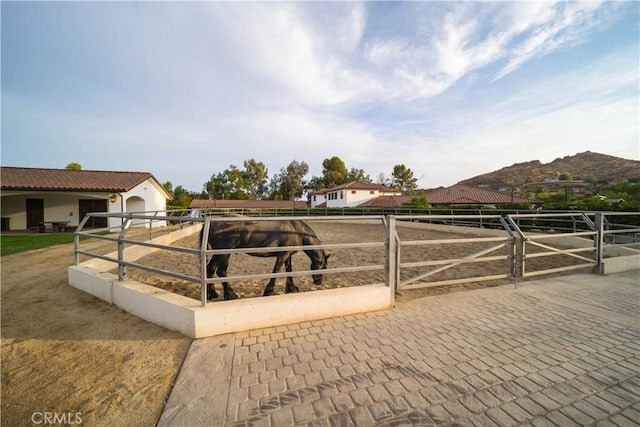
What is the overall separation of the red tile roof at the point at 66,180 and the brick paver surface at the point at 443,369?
1882 cm

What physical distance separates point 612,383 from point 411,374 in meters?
1.67

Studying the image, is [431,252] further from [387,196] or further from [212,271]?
[387,196]

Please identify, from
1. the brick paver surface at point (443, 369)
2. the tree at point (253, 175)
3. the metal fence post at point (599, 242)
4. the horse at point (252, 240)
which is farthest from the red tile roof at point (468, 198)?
the tree at point (253, 175)

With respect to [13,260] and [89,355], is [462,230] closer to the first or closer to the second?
[89,355]

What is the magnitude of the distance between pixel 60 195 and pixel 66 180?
1.35 metres

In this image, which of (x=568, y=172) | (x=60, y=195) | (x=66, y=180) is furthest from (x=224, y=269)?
(x=568, y=172)

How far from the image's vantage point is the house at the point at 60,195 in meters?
15.4

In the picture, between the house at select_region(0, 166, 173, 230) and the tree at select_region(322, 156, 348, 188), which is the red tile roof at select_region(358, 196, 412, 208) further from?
the house at select_region(0, 166, 173, 230)

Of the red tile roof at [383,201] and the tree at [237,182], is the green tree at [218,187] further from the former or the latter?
the red tile roof at [383,201]

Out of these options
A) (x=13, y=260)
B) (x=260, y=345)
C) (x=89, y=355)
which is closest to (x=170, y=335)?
(x=89, y=355)

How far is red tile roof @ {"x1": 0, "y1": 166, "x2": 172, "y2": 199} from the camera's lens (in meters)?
15.1

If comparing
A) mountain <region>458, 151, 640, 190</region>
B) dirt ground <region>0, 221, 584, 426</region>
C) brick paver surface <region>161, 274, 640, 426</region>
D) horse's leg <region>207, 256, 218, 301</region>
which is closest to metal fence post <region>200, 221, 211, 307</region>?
dirt ground <region>0, 221, 584, 426</region>

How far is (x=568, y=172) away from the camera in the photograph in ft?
265

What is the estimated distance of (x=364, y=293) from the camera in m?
3.62
